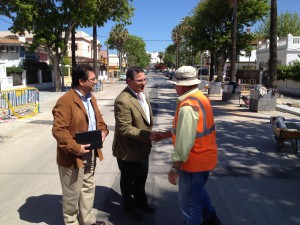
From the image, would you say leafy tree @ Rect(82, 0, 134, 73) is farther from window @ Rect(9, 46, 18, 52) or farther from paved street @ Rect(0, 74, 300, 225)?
→ paved street @ Rect(0, 74, 300, 225)

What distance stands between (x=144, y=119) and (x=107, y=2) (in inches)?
1080

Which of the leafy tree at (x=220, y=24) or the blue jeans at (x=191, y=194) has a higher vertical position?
the leafy tree at (x=220, y=24)

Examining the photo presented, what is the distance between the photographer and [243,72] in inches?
1479

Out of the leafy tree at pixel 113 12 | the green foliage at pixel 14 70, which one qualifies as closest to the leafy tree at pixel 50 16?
the leafy tree at pixel 113 12

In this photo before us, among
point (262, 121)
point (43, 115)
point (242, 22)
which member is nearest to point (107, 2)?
point (242, 22)

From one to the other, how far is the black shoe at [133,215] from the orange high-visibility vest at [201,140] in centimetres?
124

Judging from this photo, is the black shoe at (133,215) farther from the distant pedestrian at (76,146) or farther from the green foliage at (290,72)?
the green foliage at (290,72)

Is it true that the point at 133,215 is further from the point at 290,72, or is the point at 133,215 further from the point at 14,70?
the point at 14,70

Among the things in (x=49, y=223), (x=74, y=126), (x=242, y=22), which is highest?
(x=242, y=22)

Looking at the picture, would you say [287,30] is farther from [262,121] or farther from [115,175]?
[115,175]

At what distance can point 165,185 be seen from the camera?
5.23 meters

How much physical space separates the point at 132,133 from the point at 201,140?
0.87 meters

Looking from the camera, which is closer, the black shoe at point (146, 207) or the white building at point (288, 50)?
the black shoe at point (146, 207)

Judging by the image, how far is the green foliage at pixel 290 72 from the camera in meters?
23.9
